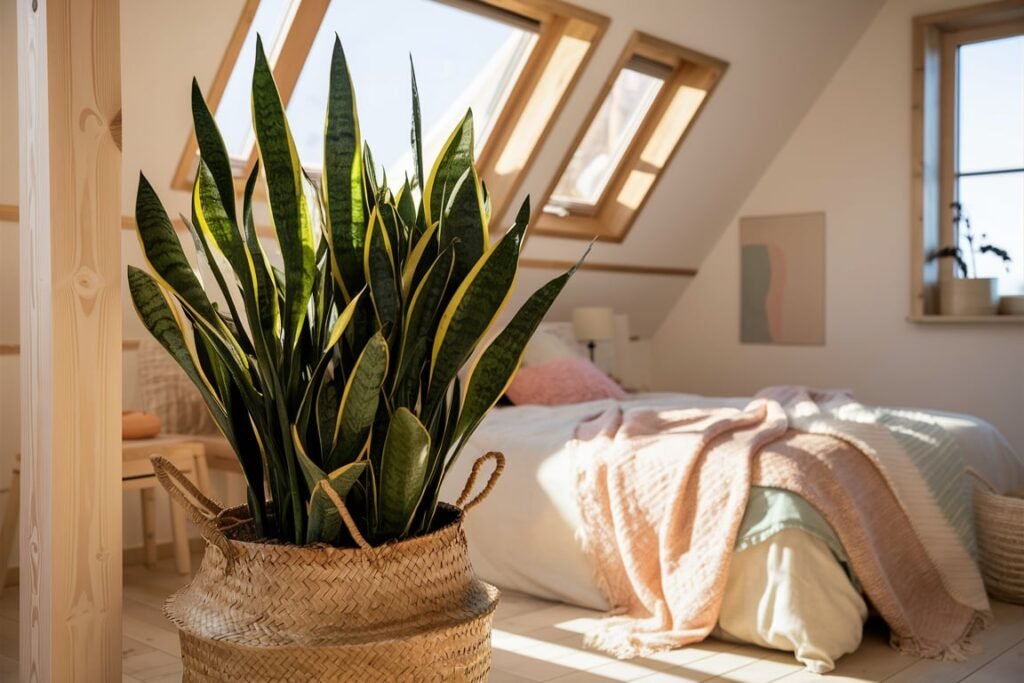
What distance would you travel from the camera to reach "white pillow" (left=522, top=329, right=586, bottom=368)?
5.13m

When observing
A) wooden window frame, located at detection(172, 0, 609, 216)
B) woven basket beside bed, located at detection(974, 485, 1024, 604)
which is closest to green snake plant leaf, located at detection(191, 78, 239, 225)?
wooden window frame, located at detection(172, 0, 609, 216)

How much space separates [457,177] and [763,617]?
1.82 meters

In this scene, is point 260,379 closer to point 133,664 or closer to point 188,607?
point 188,607

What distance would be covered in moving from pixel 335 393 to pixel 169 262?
289 millimetres

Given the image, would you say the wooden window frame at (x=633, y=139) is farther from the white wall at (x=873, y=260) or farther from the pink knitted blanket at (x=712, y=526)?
the pink knitted blanket at (x=712, y=526)

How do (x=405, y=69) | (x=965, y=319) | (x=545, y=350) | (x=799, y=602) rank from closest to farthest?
1. (x=799, y=602)
2. (x=405, y=69)
3. (x=545, y=350)
4. (x=965, y=319)

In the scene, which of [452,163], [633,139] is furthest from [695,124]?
[452,163]

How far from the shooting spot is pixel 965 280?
18.1 feet

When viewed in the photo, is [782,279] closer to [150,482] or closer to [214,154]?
[150,482]

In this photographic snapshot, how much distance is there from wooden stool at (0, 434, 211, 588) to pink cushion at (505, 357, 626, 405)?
1.53 meters

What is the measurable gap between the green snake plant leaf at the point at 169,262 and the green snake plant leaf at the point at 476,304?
0.32 m

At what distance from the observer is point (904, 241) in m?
5.77

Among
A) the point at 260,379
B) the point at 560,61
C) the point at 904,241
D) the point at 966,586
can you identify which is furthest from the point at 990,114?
the point at 260,379

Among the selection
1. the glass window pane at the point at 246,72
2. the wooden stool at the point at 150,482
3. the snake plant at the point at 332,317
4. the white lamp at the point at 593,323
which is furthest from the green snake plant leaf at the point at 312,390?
the white lamp at the point at 593,323
